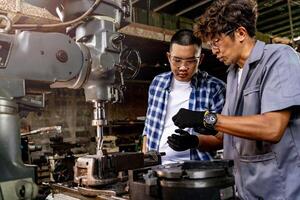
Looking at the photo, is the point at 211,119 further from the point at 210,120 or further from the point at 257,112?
the point at 257,112

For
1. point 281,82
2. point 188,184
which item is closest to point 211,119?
point 281,82

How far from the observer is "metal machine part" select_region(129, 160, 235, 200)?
3.80 feet

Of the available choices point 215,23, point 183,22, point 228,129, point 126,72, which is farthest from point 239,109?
point 183,22

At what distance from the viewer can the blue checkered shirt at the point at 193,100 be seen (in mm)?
2354

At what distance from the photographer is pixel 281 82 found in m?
1.53

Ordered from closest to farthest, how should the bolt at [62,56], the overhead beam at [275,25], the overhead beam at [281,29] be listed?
the bolt at [62,56]
the overhead beam at [275,25]
the overhead beam at [281,29]

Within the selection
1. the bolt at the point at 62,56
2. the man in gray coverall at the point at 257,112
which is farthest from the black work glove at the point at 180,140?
the bolt at the point at 62,56

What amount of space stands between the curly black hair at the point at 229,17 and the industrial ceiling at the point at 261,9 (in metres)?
2.51

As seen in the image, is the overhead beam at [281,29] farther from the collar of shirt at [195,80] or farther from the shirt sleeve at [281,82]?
the shirt sleeve at [281,82]

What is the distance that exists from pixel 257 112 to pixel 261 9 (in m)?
3.59

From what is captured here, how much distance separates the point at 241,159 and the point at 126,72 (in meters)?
0.79

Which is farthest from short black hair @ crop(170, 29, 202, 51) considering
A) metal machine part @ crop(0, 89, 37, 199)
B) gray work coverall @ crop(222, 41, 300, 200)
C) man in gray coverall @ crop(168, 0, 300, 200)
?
metal machine part @ crop(0, 89, 37, 199)

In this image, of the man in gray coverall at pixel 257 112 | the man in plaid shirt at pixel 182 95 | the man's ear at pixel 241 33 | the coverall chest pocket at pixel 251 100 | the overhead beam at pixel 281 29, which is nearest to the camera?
the man in gray coverall at pixel 257 112

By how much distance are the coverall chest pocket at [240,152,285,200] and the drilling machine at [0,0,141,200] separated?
0.75 m
